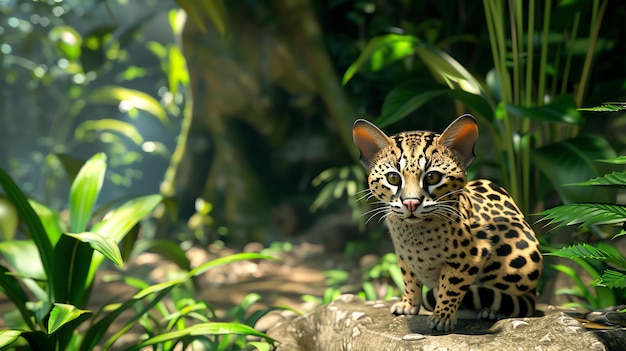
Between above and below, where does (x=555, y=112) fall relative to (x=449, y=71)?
below

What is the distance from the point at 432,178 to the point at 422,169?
1.4 inches

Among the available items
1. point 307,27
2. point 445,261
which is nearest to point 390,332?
point 445,261

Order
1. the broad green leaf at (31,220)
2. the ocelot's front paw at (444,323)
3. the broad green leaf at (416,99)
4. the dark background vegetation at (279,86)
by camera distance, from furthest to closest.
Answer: the dark background vegetation at (279,86) → the broad green leaf at (416,99) → the broad green leaf at (31,220) → the ocelot's front paw at (444,323)

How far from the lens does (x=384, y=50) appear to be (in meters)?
2.33

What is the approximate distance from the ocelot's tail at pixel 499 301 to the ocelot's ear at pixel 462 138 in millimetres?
381

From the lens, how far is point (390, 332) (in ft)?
4.93

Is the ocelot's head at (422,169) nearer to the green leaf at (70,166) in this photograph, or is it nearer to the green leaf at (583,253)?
the green leaf at (583,253)

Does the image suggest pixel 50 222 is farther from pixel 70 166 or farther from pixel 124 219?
pixel 70 166

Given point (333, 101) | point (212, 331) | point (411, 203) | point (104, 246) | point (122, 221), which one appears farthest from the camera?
point (333, 101)

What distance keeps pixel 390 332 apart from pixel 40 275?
1.37m

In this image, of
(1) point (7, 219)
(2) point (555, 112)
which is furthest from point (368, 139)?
(1) point (7, 219)

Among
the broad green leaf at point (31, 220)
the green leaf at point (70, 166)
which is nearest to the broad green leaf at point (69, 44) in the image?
the green leaf at point (70, 166)

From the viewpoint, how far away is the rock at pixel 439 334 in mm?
1337

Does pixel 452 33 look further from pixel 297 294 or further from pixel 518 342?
pixel 518 342
